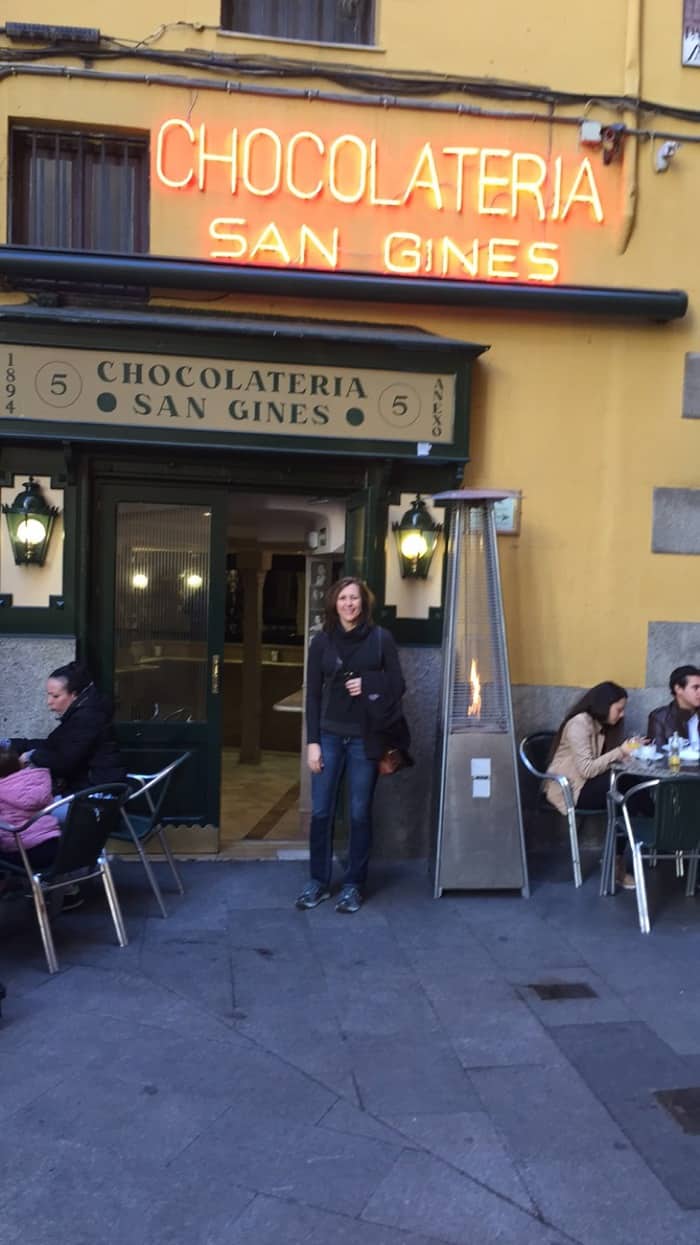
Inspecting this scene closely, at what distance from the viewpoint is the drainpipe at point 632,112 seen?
6.32 m

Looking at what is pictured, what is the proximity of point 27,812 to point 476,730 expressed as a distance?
2.45 metres

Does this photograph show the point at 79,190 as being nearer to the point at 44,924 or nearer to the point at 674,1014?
the point at 44,924

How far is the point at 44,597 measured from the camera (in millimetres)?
5996

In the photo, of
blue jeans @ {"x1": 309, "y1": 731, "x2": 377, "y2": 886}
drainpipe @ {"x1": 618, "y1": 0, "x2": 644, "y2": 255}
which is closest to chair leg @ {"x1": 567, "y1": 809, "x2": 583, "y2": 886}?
blue jeans @ {"x1": 309, "y1": 731, "x2": 377, "y2": 886}

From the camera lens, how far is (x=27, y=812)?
4.54 m

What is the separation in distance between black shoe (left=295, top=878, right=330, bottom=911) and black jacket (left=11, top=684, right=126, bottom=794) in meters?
1.15

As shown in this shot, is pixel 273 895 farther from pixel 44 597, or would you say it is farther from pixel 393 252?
pixel 393 252

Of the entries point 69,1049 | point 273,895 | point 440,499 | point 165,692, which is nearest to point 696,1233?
point 69,1049

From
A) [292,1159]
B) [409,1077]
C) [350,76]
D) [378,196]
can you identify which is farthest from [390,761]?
[350,76]

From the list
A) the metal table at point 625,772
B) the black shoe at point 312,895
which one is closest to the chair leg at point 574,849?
the metal table at point 625,772

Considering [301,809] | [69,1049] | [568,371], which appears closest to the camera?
[69,1049]

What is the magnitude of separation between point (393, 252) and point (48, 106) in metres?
2.18

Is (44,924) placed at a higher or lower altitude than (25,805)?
lower

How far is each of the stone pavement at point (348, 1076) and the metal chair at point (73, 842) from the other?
0.31m
